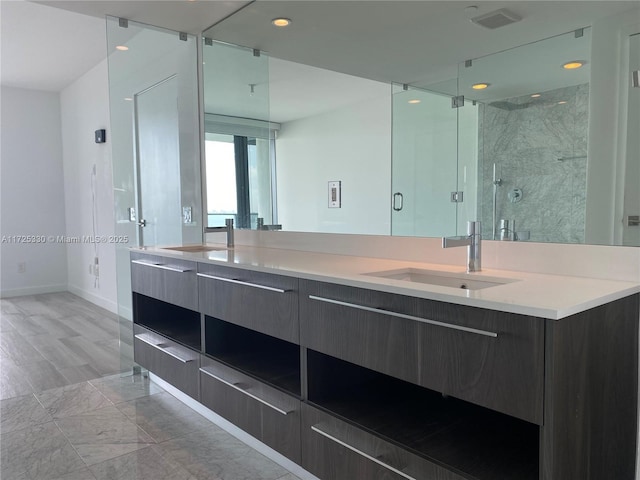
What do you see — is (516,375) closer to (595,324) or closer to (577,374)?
(577,374)

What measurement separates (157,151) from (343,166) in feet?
5.94

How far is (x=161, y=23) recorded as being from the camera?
311 cm

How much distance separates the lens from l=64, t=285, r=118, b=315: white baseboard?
5.08 metres

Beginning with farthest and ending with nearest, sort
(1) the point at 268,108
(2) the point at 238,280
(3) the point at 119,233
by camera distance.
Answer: (3) the point at 119,233 → (1) the point at 268,108 → (2) the point at 238,280

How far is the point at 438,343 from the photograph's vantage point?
132 centimetres

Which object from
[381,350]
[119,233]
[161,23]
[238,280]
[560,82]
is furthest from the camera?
[119,233]

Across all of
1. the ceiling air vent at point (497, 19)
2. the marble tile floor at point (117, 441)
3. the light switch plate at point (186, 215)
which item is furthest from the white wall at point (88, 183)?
the ceiling air vent at point (497, 19)

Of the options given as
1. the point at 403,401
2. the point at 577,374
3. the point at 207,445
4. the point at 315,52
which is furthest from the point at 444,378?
the point at 315,52

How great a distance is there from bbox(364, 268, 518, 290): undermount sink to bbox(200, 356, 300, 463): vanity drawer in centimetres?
62

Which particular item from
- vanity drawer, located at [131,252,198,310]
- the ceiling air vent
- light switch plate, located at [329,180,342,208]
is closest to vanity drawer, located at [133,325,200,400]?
vanity drawer, located at [131,252,198,310]

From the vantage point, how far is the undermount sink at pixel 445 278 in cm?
167

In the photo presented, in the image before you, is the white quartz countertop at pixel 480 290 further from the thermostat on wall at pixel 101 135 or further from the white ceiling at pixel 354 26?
the thermostat on wall at pixel 101 135

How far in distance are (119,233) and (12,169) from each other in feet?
11.0

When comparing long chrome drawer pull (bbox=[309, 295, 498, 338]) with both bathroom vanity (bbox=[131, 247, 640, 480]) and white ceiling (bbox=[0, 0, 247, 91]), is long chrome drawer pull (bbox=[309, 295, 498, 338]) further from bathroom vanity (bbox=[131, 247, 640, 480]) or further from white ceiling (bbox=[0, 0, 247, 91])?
white ceiling (bbox=[0, 0, 247, 91])
